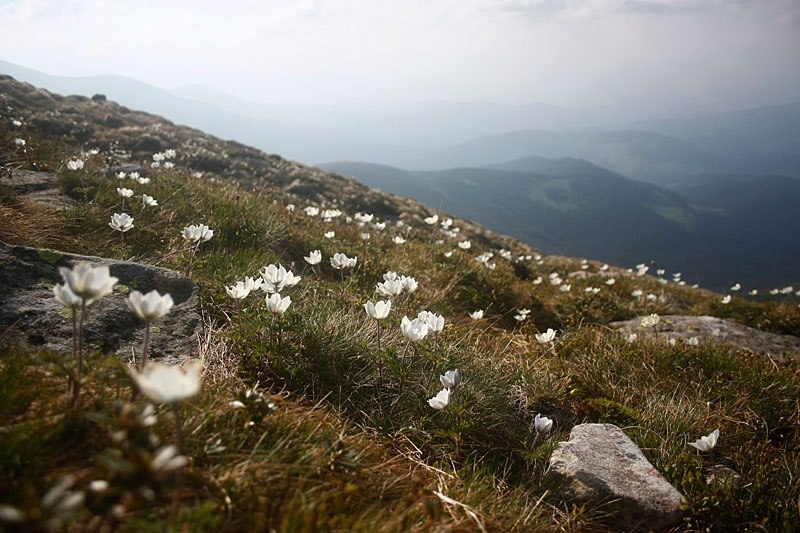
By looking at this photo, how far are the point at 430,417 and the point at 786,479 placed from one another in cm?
294

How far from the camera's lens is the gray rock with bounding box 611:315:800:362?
23.0 feet

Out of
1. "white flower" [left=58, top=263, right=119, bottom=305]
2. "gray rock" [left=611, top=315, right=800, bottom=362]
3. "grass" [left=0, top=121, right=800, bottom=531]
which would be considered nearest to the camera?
"grass" [left=0, top=121, right=800, bottom=531]

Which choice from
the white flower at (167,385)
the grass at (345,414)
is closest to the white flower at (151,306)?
the grass at (345,414)

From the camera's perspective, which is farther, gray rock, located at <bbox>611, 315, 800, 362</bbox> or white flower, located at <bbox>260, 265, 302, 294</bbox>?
gray rock, located at <bbox>611, 315, 800, 362</bbox>

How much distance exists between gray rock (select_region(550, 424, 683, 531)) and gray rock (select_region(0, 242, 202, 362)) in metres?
Answer: 2.90

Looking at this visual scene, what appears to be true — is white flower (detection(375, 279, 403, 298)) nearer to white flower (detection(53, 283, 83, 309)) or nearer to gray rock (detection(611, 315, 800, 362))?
white flower (detection(53, 283, 83, 309))

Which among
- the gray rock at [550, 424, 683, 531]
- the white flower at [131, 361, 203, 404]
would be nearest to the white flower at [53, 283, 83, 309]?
the white flower at [131, 361, 203, 404]

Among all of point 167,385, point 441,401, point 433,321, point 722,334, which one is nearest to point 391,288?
point 433,321

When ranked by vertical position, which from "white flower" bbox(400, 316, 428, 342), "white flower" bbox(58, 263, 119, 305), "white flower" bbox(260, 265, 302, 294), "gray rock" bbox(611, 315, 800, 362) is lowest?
"gray rock" bbox(611, 315, 800, 362)

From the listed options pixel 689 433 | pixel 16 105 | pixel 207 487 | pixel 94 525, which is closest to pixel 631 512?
pixel 689 433

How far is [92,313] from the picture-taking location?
10.8 ft

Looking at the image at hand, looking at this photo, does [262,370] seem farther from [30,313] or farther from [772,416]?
[772,416]

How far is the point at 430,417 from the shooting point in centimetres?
344

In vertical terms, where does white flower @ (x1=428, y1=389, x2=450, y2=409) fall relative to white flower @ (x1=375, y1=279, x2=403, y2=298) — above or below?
below
